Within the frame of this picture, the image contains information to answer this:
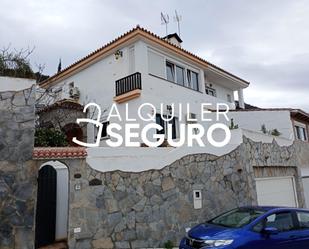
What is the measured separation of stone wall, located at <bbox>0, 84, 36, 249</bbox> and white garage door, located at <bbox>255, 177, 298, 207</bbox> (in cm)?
907

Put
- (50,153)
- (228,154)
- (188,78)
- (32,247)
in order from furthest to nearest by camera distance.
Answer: (188,78), (228,154), (50,153), (32,247)

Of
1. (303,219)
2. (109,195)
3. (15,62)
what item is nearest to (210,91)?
(15,62)

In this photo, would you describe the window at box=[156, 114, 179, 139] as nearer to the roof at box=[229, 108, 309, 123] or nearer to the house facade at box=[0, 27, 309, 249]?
the house facade at box=[0, 27, 309, 249]

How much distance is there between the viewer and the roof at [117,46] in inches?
539

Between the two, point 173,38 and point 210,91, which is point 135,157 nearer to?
point 173,38

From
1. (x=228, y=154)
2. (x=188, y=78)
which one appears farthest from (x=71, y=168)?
(x=188, y=78)

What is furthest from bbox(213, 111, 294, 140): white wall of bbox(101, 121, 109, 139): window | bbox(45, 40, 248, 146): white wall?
bbox(101, 121, 109, 139): window

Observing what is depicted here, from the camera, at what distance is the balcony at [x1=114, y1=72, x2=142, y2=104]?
13.2 m

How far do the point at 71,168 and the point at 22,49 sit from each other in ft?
20.0

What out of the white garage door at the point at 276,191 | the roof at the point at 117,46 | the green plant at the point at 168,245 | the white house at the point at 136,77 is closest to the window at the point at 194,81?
the white house at the point at 136,77

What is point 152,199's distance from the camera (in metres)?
8.89

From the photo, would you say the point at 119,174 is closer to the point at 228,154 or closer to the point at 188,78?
the point at 228,154

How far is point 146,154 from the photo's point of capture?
29.9ft

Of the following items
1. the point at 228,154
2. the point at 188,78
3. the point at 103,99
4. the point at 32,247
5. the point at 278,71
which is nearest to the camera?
the point at 32,247
